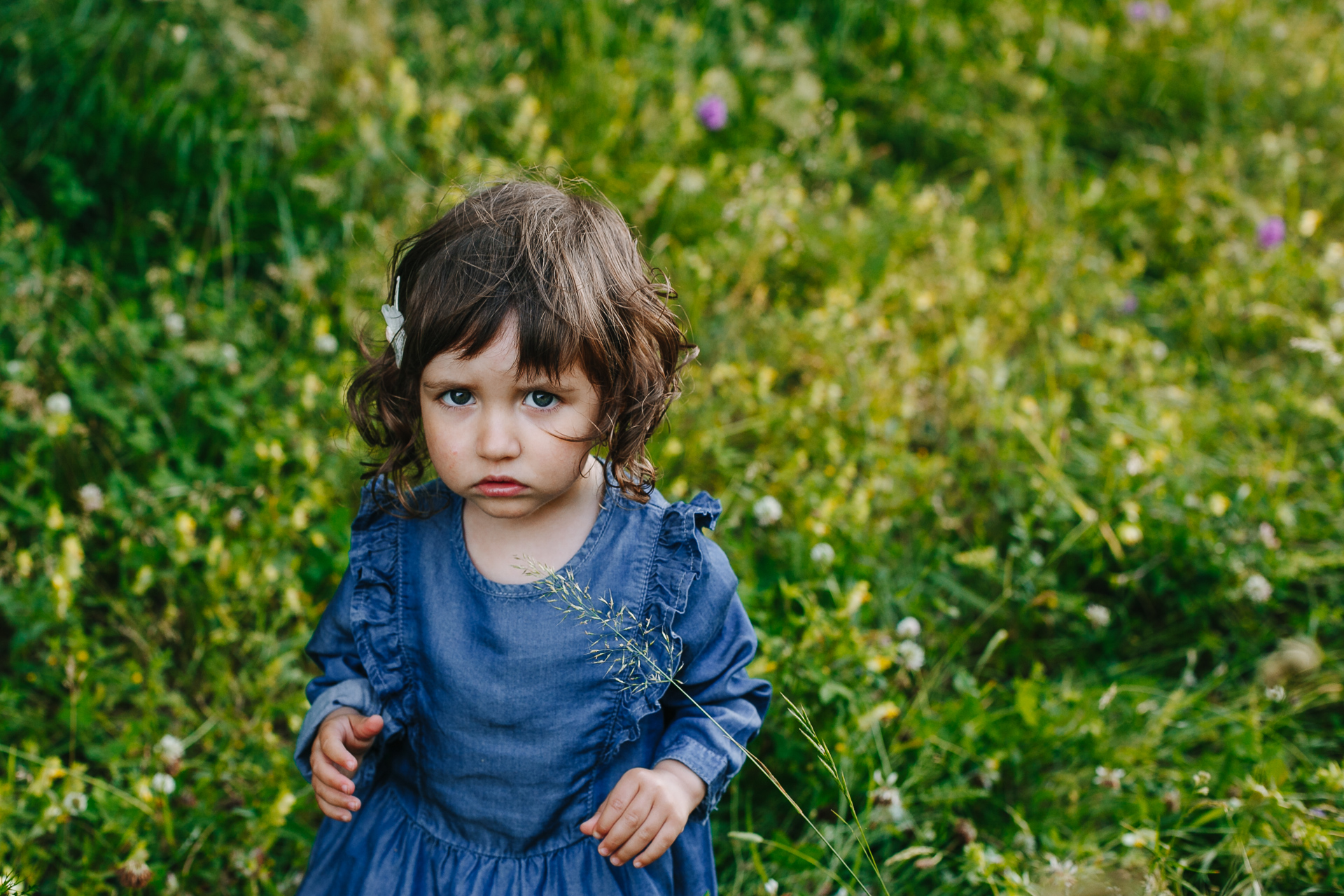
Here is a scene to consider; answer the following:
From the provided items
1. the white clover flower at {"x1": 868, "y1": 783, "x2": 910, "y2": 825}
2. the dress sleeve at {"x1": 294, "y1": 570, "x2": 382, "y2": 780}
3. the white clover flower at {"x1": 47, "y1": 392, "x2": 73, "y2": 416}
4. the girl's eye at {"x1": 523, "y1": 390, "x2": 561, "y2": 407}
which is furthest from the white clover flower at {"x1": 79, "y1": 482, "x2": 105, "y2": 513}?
the white clover flower at {"x1": 868, "y1": 783, "x2": 910, "y2": 825}

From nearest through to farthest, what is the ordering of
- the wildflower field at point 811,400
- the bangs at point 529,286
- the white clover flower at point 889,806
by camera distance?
the bangs at point 529,286 → the white clover flower at point 889,806 → the wildflower field at point 811,400

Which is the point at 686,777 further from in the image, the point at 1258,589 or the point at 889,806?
the point at 1258,589

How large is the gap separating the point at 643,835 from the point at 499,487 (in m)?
0.54

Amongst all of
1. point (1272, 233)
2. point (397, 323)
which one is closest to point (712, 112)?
point (1272, 233)

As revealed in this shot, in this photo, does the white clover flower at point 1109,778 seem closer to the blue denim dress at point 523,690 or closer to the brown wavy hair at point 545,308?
the blue denim dress at point 523,690

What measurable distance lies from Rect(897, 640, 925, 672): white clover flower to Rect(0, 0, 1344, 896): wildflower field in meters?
0.06

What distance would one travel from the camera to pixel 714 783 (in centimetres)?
152

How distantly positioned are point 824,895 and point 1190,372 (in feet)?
7.30

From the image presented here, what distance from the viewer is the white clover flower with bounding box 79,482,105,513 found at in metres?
2.30

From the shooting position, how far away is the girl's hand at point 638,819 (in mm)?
1404

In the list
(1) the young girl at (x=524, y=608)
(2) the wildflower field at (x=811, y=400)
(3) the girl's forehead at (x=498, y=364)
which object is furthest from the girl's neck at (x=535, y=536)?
(2) the wildflower field at (x=811, y=400)

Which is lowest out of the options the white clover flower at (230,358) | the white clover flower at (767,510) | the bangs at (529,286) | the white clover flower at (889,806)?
the white clover flower at (889,806)

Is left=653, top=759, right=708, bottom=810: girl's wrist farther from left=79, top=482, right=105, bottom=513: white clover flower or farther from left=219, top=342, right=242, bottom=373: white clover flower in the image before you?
left=219, top=342, right=242, bottom=373: white clover flower

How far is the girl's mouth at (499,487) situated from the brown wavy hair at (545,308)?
14 cm
